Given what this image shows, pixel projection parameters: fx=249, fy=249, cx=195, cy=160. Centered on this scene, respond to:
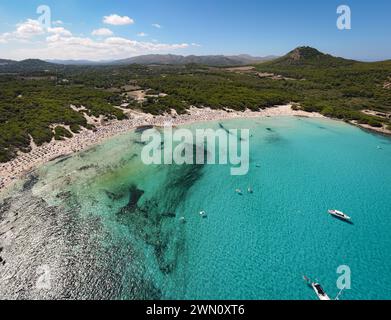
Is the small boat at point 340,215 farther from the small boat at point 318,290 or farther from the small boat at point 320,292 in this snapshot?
the small boat at point 320,292

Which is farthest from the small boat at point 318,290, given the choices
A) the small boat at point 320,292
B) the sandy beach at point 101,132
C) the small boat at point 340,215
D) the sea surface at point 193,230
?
the sandy beach at point 101,132

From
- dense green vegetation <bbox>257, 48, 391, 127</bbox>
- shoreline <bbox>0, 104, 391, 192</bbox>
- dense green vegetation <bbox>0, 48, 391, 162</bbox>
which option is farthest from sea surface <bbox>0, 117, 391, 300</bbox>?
dense green vegetation <bbox>257, 48, 391, 127</bbox>

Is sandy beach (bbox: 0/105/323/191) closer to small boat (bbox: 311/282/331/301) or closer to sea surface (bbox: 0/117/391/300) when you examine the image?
sea surface (bbox: 0/117/391/300)

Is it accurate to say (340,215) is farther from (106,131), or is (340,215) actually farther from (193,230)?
(106,131)

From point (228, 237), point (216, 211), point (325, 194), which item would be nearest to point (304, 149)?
point (325, 194)

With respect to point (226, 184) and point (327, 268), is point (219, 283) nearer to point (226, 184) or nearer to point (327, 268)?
point (327, 268)
